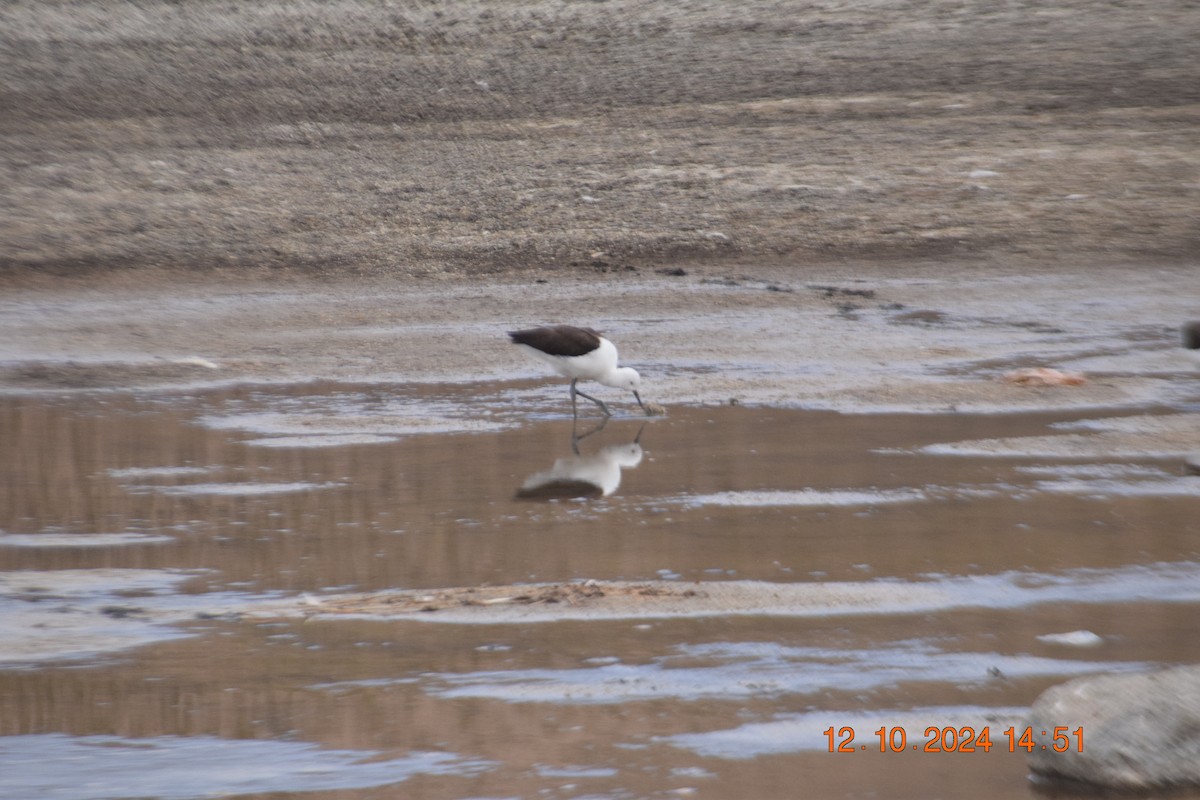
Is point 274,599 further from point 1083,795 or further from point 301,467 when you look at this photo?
point 1083,795

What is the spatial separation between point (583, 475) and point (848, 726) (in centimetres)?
334

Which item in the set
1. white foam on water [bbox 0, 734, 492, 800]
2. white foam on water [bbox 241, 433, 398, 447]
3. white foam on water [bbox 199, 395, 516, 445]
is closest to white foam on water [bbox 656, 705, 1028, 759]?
white foam on water [bbox 0, 734, 492, 800]

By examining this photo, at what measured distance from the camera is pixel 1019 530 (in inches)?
232

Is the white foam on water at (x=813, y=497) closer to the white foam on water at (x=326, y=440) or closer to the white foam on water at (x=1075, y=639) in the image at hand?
the white foam on water at (x=1075, y=639)

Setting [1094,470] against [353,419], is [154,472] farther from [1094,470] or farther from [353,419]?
[1094,470]

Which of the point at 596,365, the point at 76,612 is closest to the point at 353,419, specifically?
the point at 596,365

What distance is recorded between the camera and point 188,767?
12.3ft

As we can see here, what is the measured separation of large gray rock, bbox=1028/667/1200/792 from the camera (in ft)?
11.3

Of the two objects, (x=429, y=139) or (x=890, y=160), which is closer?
(x=890, y=160)

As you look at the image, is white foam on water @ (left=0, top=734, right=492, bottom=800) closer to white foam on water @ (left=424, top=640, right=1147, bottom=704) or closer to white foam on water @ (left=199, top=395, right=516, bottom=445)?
white foam on water @ (left=424, top=640, right=1147, bottom=704)

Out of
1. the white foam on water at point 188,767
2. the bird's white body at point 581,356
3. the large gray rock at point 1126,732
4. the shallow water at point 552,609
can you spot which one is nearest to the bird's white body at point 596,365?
the bird's white body at point 581,356

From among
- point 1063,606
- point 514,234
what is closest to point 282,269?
point 514,234

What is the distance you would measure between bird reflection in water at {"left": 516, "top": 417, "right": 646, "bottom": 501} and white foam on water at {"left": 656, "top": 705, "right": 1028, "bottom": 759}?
9.24ft

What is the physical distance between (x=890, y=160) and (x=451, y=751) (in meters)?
12.9
